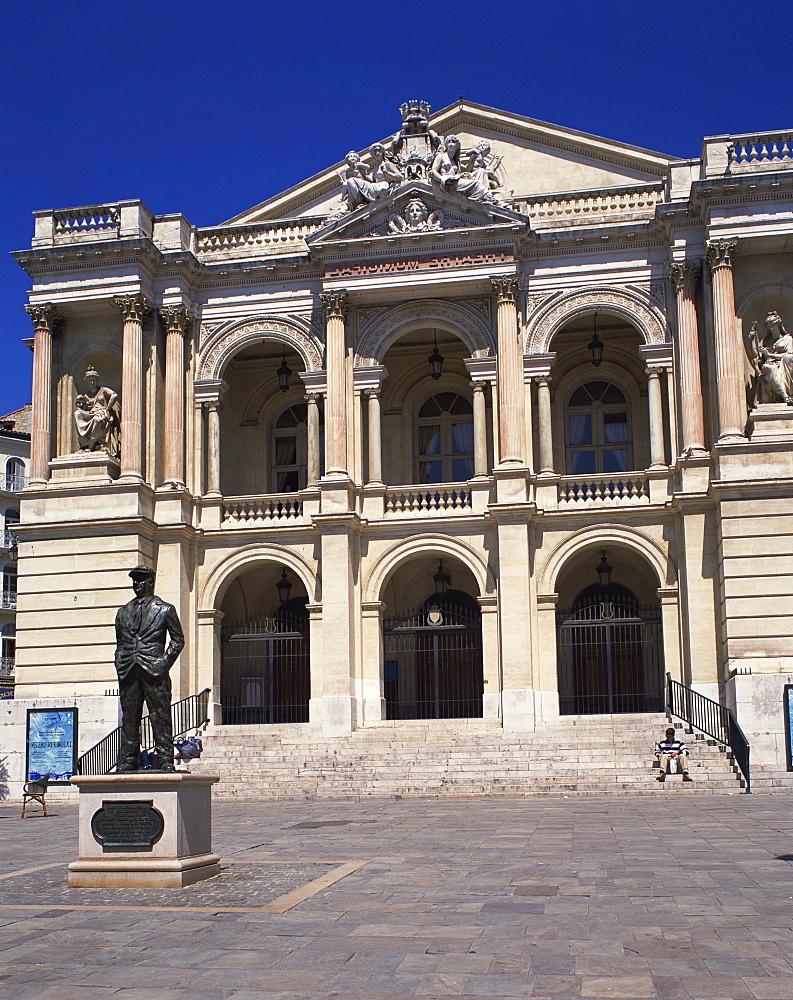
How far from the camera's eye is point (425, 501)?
32.5m

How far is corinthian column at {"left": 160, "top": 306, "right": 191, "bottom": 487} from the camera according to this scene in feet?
108

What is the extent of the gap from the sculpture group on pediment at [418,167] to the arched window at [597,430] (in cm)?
670

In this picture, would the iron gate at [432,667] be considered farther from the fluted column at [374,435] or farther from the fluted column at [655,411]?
the fluted column at [655,411]

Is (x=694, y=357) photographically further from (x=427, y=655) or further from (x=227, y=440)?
(x=227, y=440)

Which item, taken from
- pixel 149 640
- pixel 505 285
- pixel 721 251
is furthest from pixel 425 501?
pixel 149 640

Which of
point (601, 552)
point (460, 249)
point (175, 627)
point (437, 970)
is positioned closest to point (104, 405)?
point (460, 249)

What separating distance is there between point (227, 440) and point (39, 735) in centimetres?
1063

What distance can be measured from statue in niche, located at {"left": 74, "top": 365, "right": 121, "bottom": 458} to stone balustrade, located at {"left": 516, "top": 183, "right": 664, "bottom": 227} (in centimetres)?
1245

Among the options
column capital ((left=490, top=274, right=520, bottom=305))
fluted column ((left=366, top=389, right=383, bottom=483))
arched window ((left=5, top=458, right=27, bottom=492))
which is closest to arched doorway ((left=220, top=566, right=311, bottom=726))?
fluted column ((left=366, top=389, right=383, bottom=483))

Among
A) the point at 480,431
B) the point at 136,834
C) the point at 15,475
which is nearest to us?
the point at 136,834

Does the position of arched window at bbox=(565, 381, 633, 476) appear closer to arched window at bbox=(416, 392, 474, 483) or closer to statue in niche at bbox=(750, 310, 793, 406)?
arched window at bbox=(416, 392, 474, 483)

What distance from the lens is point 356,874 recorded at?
12734mm

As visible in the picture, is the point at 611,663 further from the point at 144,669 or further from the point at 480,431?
the point at 144,669

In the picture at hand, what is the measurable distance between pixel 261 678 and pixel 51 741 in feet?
21.4
